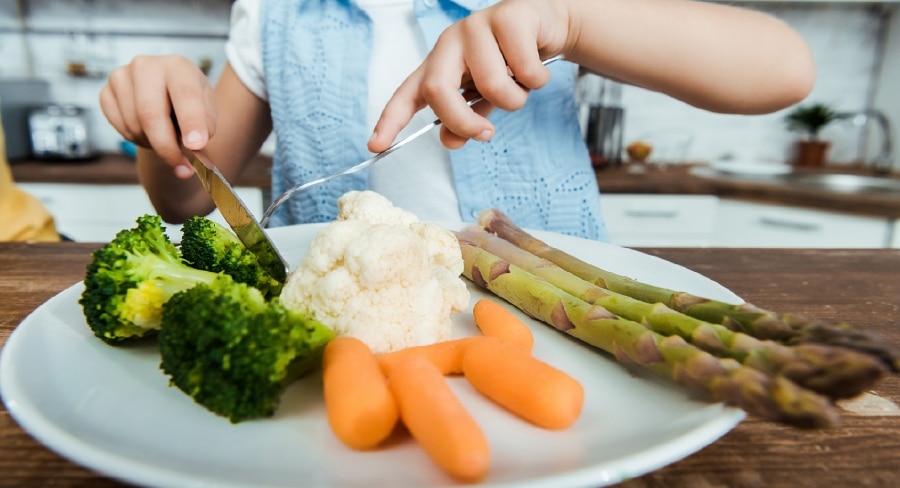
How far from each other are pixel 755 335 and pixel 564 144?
2.83 ft

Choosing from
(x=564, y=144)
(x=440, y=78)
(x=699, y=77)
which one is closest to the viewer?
(x=440, y=78)

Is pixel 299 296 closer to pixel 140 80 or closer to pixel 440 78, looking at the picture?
pixel 440 78

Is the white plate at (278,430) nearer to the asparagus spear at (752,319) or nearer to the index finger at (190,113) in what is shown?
the asparagus spear at (752,319)

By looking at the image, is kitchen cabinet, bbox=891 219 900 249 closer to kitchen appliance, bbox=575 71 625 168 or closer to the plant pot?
the plant pot

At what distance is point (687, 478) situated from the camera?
0.39m

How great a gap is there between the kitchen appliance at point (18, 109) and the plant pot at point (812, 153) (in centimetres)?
336

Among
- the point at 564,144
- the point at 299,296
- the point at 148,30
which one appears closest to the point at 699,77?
the point at 564,144

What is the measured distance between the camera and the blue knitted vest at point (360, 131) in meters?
1.15

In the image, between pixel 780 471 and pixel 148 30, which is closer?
pixel 780 471

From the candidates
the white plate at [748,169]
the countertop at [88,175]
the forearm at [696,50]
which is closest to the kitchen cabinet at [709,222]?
the white plate at [748,169]

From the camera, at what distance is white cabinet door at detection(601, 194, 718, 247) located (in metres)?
2.01

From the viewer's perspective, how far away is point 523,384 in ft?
1.31

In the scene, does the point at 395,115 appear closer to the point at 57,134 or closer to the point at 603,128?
the point at 603,128

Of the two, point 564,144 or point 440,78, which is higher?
point 440,78
